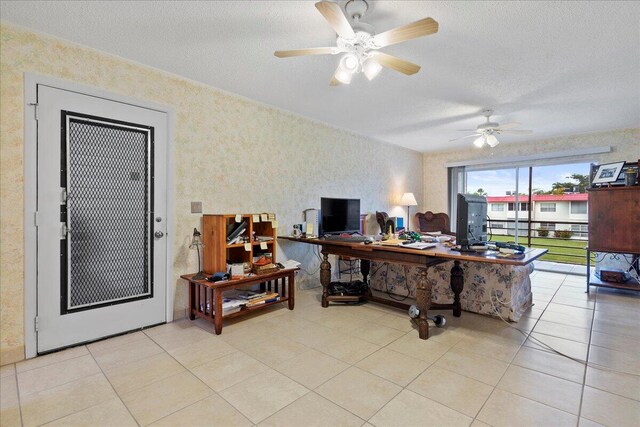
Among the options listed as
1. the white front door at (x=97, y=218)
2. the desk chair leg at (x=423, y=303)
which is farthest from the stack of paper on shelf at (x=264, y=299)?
the desk chair leg at (x=423, y=303)

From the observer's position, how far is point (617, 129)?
472 centimetres

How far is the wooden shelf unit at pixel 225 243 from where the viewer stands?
2957 mm

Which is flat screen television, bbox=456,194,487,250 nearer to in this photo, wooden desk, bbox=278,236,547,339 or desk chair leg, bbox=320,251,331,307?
wooden desk, bbox=278,236,547,339

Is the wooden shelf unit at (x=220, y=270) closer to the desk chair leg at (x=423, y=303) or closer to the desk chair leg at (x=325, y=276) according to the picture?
the desk chair leg at (x=325, y=276)

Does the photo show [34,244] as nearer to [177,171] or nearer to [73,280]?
[73,280]

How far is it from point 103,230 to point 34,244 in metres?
0.44

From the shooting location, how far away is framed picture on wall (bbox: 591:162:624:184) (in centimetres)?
397

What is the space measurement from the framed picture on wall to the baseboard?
21.3 ft

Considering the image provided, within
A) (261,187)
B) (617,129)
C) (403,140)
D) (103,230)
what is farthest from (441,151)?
(103,230)

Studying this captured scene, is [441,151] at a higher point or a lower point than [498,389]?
higher

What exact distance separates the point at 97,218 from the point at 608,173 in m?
6.01

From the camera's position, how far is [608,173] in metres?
4.07

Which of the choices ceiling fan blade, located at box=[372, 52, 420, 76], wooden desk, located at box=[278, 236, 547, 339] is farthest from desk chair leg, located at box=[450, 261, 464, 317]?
ceiling fan blade, located at box=[372, 52, 420, 76]

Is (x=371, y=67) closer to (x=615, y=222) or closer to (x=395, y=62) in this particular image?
(x=395, y=62)
